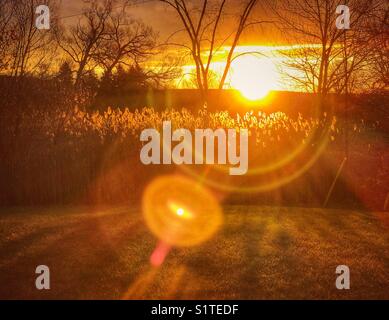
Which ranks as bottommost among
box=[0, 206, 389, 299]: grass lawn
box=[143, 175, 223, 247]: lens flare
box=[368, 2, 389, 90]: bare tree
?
box=[0, 206, 389, 299]: grass lawn

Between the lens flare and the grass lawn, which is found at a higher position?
the lens flare

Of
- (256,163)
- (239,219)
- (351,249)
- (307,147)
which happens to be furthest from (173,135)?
(351,249)

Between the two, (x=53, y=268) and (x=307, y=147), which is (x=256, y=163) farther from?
(x=53, y=268)

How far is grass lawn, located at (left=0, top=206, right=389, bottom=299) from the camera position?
15.7 feet

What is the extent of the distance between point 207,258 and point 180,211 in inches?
95.9

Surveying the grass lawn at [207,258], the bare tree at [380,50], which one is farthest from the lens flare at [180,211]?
the bare tree at [380,50]

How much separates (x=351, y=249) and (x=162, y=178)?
5.43 meters

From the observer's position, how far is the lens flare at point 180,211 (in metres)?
6.78

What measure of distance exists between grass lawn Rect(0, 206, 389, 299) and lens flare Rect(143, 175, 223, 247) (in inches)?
8.0

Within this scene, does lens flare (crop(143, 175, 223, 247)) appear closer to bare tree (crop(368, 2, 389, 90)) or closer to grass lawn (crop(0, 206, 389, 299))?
grass lawn (crop(0, 206, 389, 299))

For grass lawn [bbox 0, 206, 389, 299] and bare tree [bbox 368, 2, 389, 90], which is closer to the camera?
grass lawn [bbox 0, 206, 389, 299]

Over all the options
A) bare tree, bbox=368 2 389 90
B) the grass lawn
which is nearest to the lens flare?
the grass lawn

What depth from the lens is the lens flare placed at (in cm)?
678
